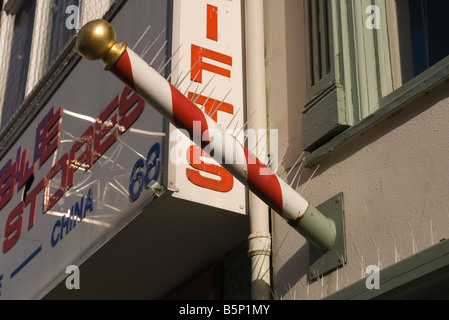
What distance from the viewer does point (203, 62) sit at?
5918 mm

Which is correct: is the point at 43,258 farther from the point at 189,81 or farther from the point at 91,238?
the point at 189,81

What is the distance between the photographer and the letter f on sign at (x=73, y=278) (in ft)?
20.9

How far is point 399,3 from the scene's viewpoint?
5.54 meters

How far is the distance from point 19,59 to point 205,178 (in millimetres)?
5218

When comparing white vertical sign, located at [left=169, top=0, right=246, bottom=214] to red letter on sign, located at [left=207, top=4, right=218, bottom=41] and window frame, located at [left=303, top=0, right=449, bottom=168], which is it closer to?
red letter on sign, located at [left=207, top=4, right=218, bottom=41]

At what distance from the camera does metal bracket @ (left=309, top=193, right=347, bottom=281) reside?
4.86m

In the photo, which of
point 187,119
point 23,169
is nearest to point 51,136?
point 23,169

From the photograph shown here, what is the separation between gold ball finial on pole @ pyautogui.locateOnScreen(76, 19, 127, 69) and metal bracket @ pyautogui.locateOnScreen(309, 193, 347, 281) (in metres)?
1.47

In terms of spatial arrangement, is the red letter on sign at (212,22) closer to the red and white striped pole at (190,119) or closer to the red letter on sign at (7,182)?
the red and white striped pole at (190,119)

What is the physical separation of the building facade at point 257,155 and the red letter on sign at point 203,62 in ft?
0.03

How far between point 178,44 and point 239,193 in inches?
40.4

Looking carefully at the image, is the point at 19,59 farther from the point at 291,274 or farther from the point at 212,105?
the point at 291,274

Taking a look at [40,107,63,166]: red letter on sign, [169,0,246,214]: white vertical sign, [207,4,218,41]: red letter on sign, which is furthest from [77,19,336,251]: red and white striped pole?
[40,107,63,166]: red letter on sign
